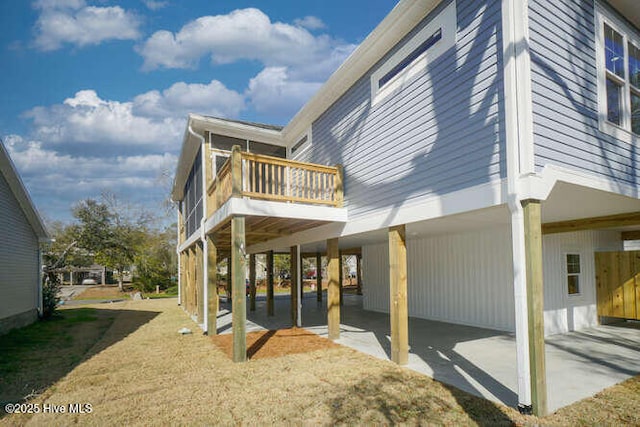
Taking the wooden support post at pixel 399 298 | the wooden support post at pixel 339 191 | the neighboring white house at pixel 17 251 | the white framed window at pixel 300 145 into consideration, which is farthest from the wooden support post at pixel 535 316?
the neighboring white house at pixel 17 251

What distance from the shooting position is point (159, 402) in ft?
16.0

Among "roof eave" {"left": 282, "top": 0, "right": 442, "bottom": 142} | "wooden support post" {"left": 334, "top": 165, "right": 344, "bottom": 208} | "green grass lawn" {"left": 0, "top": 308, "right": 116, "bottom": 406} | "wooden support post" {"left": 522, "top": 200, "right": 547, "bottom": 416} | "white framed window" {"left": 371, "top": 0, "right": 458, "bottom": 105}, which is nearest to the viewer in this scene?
"wooden support post" {"left": 522, "top": 200, "right": 547, "bottom": 416}

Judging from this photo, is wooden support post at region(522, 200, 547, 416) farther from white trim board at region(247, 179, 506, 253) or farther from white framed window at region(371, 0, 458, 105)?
white framed window at region(371, 0, 458, 105)

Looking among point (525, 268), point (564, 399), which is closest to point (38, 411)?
point (525, 268)

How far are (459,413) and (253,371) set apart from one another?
11.3ft

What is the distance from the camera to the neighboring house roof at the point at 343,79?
6023 mm

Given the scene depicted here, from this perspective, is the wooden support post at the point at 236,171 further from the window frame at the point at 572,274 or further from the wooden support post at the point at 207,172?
the window frame at the point at 572,274

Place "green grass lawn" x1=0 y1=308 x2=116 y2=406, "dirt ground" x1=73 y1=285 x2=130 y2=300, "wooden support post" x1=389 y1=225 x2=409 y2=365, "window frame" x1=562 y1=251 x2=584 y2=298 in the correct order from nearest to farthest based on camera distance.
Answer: "green grass lawn" x1=0 y1=308 x2=116 y2=406 → "wooden support post" x1=389 y1=225 x2=409 y2=365 → "window frame" x1=562 y1=251 x2=584 y2=298 → "dirt ground" x1=73 y1=285 x2=130 y2=300

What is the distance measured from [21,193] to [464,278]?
48.0 feet

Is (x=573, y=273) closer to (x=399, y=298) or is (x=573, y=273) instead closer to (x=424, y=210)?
(x=399, y=298)

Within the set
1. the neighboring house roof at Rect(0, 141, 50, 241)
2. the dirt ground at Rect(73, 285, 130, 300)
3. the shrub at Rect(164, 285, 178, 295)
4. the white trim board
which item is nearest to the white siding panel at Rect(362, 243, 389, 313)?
the white trim board

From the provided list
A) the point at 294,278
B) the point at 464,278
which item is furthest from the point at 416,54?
the point at 294,278

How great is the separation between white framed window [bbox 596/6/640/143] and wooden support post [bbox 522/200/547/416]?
268 cm

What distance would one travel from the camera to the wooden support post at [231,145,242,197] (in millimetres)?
7055
